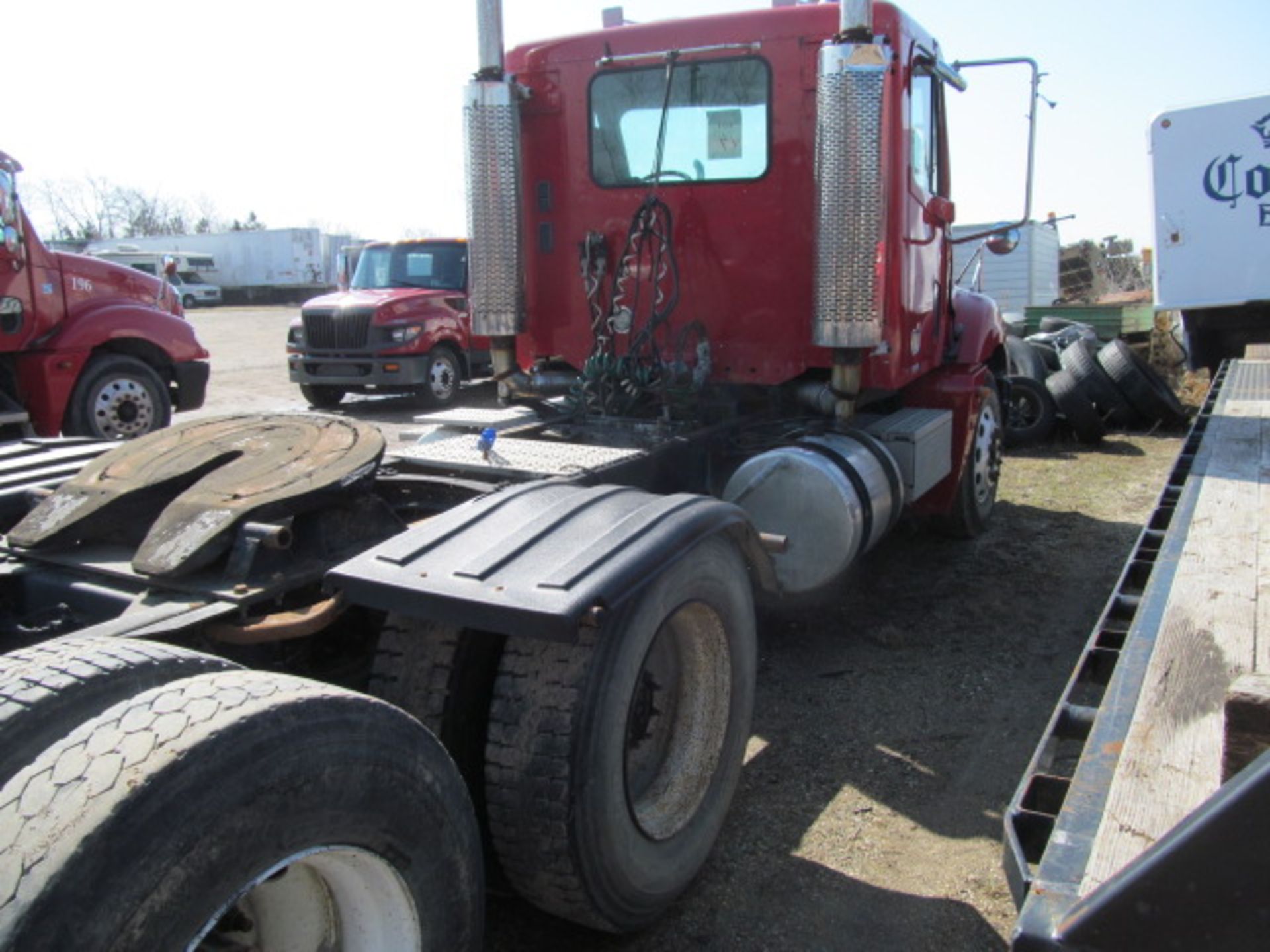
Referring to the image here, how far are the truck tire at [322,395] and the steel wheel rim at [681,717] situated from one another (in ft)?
40.0

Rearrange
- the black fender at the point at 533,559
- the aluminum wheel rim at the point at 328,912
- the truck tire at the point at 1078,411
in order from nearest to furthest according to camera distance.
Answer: the aluminum wheel rim at the point at 328,912, the black fender at the point at 533,559, the truck tire at the point at 1078,411

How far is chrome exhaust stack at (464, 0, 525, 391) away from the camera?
4957 mm

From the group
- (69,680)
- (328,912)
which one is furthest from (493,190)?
(328,912)

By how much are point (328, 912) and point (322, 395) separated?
13.4 metres

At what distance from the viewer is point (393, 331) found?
1370 centimetres

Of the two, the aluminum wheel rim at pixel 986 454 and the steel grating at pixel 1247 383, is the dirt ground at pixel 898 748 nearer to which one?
the aluminum wheel rim at pixel 986 454

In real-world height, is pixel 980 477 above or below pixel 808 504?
below

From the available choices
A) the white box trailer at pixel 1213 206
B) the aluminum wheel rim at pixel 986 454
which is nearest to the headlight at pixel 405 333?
the aluminum wheel rim at pixel 986 454

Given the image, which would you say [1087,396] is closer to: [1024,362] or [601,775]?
[1024,362]

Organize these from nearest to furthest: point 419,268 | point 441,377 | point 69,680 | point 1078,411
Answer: point 69,680, point 1078,411, point 441,377, point 419,268

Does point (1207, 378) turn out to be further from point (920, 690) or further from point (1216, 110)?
point (920, 690)

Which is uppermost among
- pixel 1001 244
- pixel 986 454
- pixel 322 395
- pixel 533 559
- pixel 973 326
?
pixel 1001 244

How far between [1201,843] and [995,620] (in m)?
4.34

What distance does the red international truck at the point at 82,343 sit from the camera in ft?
28.4
